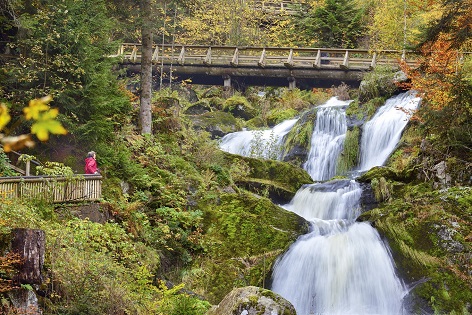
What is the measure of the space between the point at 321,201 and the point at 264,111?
14729 millimetres

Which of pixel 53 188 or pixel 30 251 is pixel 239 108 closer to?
pixel 53 188

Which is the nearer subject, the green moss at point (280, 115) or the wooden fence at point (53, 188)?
the wooden fence at point (53, 188)

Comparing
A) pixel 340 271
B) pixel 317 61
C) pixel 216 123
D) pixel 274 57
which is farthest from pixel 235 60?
pixel 340 271

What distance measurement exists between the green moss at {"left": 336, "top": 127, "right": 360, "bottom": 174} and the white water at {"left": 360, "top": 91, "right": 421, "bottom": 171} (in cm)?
27

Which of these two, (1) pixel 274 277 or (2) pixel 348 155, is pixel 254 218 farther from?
(2) pixel 348 155

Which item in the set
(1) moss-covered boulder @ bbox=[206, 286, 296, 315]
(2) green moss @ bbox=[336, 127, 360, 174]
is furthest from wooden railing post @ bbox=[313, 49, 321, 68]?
(1) moss-covered boulder @ bbox=[206, 286, 296, 315]

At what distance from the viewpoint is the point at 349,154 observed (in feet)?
76.2

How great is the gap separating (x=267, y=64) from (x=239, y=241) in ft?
68.0

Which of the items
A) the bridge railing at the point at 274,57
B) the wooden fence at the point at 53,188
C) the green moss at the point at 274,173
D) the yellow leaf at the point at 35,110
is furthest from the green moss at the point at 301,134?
the yellow leaf at the point at 35,110

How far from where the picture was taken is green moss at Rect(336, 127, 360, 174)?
22859mm

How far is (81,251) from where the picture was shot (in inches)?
390

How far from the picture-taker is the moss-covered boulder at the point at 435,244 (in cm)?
1189

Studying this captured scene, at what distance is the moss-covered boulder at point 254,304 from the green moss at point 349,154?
13.7 m

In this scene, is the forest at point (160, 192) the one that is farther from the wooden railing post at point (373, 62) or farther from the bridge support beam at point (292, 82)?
the bridge support beam at point (292, 82)
